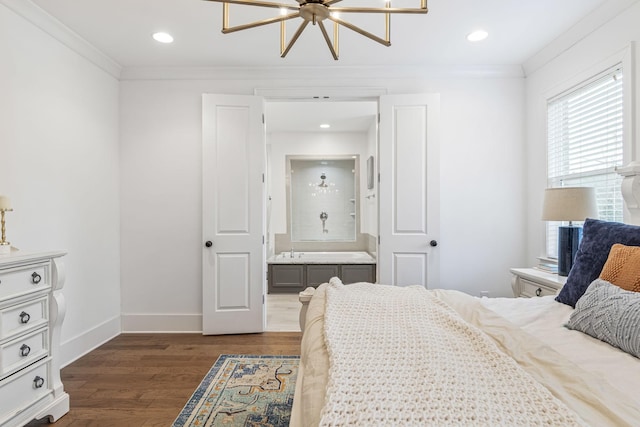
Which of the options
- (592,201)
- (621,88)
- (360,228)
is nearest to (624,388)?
(592,201)

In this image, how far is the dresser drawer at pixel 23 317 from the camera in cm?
171

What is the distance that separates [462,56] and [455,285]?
7.25 ft

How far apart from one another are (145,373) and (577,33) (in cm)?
424

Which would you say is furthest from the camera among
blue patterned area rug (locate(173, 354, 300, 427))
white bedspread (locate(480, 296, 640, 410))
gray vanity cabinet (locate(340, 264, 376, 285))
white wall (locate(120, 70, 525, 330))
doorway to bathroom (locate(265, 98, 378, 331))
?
doorway to bathroom (locate(265, 98, 378, 331))

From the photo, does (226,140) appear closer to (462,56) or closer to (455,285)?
(462,56)

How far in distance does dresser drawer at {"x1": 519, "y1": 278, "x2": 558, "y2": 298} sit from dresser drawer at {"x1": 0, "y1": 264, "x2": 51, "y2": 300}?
3181 millimetres

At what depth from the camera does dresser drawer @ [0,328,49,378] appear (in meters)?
1.69

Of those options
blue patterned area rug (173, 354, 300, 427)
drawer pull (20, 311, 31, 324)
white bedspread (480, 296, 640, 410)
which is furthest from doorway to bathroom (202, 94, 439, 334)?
drawer pull (20, 311, 31, 324)

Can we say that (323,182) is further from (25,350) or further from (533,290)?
(25,350)

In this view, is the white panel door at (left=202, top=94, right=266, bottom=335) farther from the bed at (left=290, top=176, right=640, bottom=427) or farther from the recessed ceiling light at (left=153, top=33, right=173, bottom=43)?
the bed at (left=290, top=176, right=640, bottom=427)

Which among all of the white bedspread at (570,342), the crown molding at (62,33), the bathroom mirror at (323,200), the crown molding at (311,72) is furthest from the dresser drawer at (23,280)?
the bathroom mirror at (323,200)

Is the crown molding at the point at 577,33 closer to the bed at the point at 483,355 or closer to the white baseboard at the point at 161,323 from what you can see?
the bed at the point at 483,355

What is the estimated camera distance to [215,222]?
3.35 metres

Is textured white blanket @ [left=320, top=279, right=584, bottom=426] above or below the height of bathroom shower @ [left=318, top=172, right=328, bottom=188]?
below
